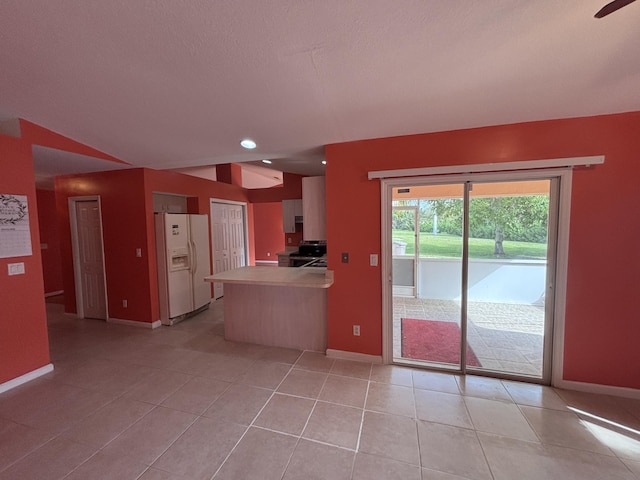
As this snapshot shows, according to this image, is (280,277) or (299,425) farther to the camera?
(280,277)

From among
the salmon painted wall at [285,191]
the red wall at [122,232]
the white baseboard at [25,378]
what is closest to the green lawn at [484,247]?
the salmon painted wall at [285,191]

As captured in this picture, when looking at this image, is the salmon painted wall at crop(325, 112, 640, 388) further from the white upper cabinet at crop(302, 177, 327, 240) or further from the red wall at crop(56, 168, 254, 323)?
the red wall at crop(56, 168, 254, 323)

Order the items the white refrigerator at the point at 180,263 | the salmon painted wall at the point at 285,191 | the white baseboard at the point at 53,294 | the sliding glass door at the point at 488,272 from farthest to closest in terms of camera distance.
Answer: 1. the salmon painted wall at the point at 285,191
2. the white baseboard at the point at 53,294
3. the white refrigerator at the point at 180,263
4. the sliding glass door at the point at 488,272

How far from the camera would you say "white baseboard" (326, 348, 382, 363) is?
281 centimetres

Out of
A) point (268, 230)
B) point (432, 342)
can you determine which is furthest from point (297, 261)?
point (268, 230)

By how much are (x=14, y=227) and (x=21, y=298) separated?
704mm

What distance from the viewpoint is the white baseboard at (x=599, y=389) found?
2.20 m

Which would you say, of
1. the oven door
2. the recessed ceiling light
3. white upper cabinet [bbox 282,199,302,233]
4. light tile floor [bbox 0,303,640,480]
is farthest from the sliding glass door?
white upper cabinet [bbox 282,199,302,233]

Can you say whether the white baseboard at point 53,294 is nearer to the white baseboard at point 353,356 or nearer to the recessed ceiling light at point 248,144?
the recessed ceiling light at point 248,144

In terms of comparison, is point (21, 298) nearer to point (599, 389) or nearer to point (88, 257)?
point (88, 257)

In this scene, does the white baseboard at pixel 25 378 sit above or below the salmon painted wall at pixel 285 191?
below

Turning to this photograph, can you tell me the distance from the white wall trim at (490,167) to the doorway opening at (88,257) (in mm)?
4385

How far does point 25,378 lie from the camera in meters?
2.53

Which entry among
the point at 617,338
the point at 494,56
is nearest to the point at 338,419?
the point at 617,338
